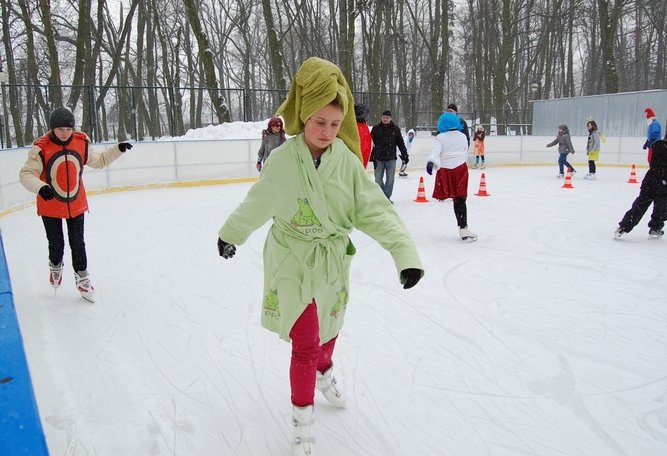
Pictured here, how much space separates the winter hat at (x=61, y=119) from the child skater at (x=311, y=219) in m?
2.40

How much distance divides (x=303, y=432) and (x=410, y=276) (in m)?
0.83

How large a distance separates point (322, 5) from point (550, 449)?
3108cm

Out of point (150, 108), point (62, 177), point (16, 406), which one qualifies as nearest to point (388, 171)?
point (62, 177)

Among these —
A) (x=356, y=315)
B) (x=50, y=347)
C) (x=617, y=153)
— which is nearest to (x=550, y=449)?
(x=356, y=315)

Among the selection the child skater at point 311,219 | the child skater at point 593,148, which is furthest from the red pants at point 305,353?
the child skater at point 593,148

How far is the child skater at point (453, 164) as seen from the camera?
645 cm

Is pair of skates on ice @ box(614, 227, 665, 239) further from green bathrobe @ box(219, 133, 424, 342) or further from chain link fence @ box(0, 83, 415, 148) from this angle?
chain link fence @ box(0, 83, 415, 148)

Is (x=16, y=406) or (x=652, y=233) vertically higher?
(x=16, y=406)

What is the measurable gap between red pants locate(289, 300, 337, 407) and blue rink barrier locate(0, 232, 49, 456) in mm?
950

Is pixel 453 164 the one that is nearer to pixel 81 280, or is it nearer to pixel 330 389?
pixel 81 280

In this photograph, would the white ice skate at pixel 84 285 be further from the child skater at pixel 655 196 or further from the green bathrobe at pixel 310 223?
A: the child skater at pixel 655 196

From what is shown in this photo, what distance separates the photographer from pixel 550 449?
2.44 metres

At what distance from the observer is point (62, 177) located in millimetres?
4152

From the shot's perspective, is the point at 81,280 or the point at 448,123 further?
the point at 448,123
